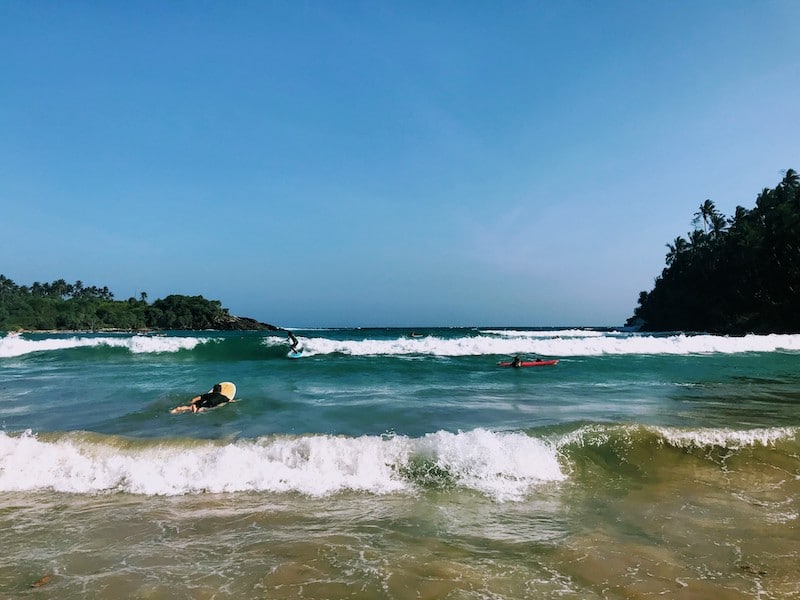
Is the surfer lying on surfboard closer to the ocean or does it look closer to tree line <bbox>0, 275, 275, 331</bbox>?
the ocean

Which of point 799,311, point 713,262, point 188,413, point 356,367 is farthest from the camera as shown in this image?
point 713,262

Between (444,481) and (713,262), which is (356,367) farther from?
(713,262)

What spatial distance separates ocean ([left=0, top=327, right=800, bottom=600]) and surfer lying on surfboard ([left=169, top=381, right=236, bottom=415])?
0.35m

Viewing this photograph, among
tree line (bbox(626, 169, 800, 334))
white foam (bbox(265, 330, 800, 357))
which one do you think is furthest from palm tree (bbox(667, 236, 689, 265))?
white foam (bbox(265, 330, 800, 357))

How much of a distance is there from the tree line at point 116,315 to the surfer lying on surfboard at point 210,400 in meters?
105

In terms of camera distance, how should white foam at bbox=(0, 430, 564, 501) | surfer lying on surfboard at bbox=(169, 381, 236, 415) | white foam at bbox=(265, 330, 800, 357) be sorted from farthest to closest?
white foam at bbox=(265, 330, 800, 357)
surfer lying on surfboard at bbox=(169, 381, 236, 415)
white foam at bbox=(0, 430, 564, 501)

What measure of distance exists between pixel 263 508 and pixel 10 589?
2.61 m

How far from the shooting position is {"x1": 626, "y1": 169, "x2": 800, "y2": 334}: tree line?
2328 inches

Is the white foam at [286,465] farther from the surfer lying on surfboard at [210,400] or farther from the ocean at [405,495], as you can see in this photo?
the surfer lying on surfboard at [210,400]

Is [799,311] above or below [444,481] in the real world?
above

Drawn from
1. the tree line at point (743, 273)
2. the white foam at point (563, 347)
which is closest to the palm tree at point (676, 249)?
the tree line at point (743, 273)

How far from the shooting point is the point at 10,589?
426 centimetres

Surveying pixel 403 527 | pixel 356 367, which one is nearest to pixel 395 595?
pixel 403 527

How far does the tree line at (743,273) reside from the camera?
2328 inches
